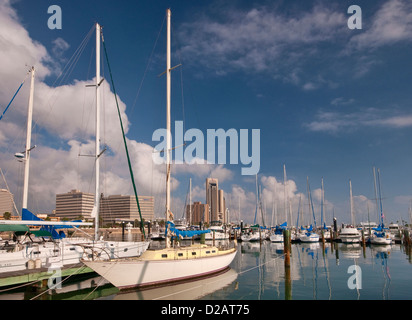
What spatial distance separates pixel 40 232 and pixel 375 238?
64743 mm

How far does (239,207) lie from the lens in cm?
9681

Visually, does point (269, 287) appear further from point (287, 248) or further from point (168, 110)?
point (168, 110)

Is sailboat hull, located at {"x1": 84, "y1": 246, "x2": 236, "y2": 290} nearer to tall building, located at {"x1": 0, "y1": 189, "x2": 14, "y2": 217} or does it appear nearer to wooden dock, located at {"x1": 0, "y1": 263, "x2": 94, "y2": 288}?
wooden dock, located at {"x1": 0, "y1": 263, "x2": 94, "y2": 288}

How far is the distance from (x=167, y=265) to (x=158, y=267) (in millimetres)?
824

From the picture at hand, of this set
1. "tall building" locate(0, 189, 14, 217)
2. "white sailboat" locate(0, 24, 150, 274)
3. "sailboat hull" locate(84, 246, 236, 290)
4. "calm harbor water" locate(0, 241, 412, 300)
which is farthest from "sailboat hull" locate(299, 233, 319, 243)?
"tall building" locate(0, 189, 14, 217)

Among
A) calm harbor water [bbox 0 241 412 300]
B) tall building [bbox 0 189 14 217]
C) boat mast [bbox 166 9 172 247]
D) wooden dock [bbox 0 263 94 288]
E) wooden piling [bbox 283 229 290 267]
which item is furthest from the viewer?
tall building [bbox 0 189 14 217]

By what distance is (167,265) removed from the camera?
22.0 meters

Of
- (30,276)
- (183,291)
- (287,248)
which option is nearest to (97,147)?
(30,276)

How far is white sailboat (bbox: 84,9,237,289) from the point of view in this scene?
20094 millimetres

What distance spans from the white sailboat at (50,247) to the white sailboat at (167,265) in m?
1.40

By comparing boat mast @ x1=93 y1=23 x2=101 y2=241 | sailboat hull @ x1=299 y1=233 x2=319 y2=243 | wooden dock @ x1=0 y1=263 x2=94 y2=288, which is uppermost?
boat mast @ x1=93 y1=23 x2=101 y2=241
